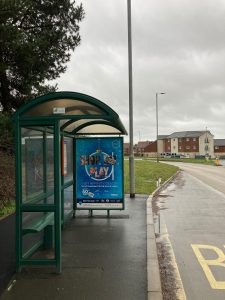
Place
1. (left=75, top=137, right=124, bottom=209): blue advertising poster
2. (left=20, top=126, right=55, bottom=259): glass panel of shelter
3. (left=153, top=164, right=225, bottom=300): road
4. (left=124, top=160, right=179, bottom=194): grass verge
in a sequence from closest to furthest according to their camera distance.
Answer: (left=153, top=164, right=225, bottom=300): road
(left=20, top=126, right=55, bottom=259): glass panel of shelter
(left=75, top=137, right=124, bottom=209): blue advertising poster
(left=124, top=160, right=179, bottom=194): grass verge

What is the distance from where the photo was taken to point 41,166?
6105 millimetres

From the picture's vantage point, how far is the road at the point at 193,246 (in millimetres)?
4785

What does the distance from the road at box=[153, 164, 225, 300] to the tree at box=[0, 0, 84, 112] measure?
702 centimetres

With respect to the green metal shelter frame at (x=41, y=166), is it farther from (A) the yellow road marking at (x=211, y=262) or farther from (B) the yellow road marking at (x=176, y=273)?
(A) the yellow road marking at (x=211, y=262)

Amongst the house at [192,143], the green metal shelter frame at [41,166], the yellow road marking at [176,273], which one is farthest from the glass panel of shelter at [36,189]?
the house at [192,143]

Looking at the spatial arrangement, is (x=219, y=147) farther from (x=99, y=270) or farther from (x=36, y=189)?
(x=99, y=270)

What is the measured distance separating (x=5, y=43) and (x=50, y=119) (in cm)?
872

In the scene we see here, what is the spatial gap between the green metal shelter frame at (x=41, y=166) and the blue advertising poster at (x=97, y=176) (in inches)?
102

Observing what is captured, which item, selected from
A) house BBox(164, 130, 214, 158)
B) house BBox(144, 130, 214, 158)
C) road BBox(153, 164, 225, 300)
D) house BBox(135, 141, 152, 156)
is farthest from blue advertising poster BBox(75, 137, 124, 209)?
house BBox(135, 141, 152, 156)

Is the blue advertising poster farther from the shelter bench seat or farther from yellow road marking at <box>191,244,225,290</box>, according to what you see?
the shelter bench seat

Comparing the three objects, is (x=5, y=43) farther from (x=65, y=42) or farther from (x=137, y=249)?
(x=137, y=249)

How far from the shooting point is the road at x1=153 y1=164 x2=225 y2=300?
15.7ft

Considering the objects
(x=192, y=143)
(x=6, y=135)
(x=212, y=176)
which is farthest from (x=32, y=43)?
(x=192, y=143)

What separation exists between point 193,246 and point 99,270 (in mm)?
2391
